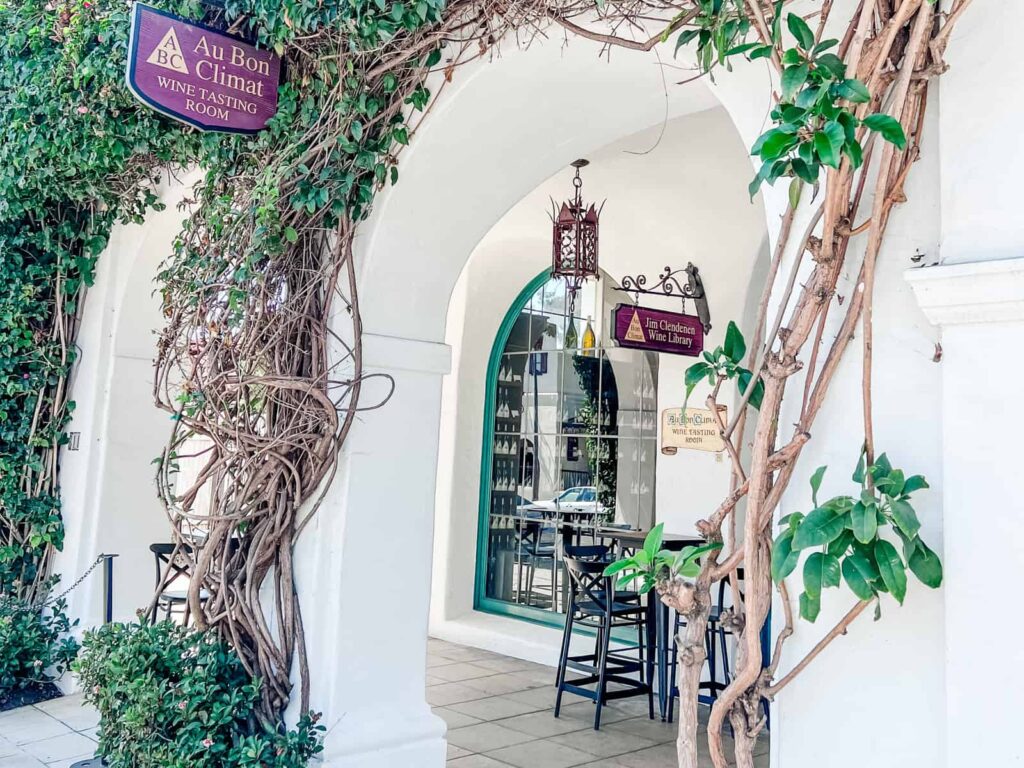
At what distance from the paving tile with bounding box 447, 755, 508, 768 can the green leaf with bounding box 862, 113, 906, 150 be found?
3.32m

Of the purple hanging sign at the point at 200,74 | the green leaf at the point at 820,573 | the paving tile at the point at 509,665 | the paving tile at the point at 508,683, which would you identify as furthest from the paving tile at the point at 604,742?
the purple hanging sign at the point at 200,74

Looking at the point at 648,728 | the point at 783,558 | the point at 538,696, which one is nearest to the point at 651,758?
the point at 648,728

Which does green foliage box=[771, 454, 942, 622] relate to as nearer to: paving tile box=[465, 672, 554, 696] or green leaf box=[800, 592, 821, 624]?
green leaf box=[800, 592, 821, 624]

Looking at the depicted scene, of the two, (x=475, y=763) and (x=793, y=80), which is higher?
(x=793, y=80)

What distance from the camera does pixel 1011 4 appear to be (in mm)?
1688

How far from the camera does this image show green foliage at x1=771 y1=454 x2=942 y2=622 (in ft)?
5.16

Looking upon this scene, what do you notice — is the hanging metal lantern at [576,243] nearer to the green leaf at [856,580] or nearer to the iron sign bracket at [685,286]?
the iron sign bracket at [685,286]

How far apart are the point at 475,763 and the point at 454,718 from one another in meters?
0.77

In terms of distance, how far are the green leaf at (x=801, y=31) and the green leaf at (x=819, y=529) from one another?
911 mm

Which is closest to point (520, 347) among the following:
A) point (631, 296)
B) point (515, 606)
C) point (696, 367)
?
point (631, 296)

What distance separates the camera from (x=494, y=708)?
4949 millimetres

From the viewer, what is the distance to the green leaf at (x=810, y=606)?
1593 millimetres

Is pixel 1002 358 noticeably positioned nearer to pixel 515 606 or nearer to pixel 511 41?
pixel 511 41

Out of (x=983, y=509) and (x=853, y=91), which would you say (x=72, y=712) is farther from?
(x=853, y=91)
